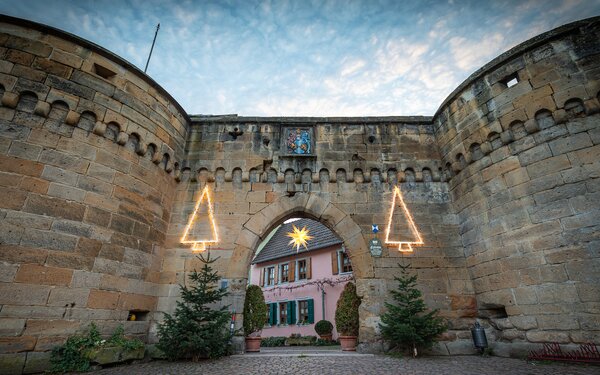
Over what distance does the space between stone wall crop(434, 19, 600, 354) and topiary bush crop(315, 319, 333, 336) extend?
9952 mm

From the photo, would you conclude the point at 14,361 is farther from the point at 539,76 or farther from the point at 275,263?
the point at 275,263

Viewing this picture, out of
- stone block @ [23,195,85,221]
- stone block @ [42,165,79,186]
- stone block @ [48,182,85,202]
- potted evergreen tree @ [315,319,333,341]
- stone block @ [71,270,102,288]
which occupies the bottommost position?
potted evergreen tree @ [315,319,333,341]

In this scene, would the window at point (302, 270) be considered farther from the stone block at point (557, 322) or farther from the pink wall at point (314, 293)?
the stone block at point (557, 322)

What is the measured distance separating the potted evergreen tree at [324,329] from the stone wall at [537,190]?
996cm

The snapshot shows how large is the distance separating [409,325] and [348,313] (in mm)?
3130

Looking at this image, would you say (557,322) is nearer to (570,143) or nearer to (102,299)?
(570,143)

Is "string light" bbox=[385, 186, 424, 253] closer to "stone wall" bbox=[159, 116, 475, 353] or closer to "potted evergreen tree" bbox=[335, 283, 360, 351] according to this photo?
"stone wall" bbox=[159, 116, 475, 353]

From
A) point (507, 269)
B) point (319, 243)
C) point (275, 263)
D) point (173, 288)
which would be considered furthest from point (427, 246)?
point (275, 263)

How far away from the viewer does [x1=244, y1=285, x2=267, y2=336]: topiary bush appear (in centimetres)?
894

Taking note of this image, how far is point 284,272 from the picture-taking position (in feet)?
63.1

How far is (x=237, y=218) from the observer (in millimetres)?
6859

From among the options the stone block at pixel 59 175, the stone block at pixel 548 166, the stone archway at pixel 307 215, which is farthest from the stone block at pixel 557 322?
the stone block at pixel 59 175

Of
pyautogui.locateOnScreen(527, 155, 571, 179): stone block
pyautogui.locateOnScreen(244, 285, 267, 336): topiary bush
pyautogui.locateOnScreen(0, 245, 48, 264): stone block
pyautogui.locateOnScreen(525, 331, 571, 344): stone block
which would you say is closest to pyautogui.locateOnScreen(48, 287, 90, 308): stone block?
pyautogui.locateOnScreen(0, 245, 48, 264): stone block

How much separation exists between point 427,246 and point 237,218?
174 inches
